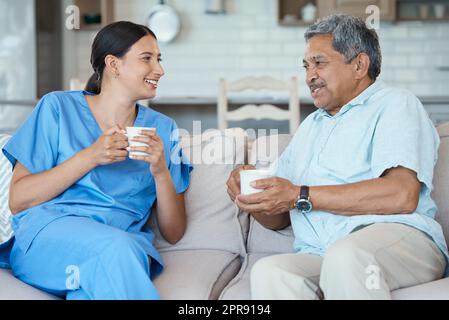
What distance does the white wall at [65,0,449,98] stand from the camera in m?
4.98

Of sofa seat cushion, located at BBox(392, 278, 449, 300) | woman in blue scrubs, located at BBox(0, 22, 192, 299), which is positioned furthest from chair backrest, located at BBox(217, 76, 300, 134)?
sofa seat cushion, located at BBox(392, 278, 449, 300)

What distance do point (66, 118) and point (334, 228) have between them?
0.77 meters

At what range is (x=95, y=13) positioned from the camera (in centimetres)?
525

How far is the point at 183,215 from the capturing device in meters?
1.90

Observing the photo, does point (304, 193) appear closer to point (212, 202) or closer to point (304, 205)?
point (304, 205)

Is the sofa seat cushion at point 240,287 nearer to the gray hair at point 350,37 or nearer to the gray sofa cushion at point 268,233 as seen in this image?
the gray sofa cushion at point 268,233

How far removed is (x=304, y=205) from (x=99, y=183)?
549mm

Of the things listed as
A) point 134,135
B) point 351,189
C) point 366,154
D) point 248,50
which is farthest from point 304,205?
point 248,50

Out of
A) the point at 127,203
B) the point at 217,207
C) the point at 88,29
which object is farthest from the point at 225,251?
the point at 88,29

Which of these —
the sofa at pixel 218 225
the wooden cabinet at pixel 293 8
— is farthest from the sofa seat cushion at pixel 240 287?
the wooden cabinet at pixel 293 8

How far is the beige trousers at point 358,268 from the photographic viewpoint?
4.51ft

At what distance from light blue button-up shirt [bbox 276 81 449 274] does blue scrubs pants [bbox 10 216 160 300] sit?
467mm

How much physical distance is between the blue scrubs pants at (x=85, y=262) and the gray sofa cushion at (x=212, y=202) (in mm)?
400
